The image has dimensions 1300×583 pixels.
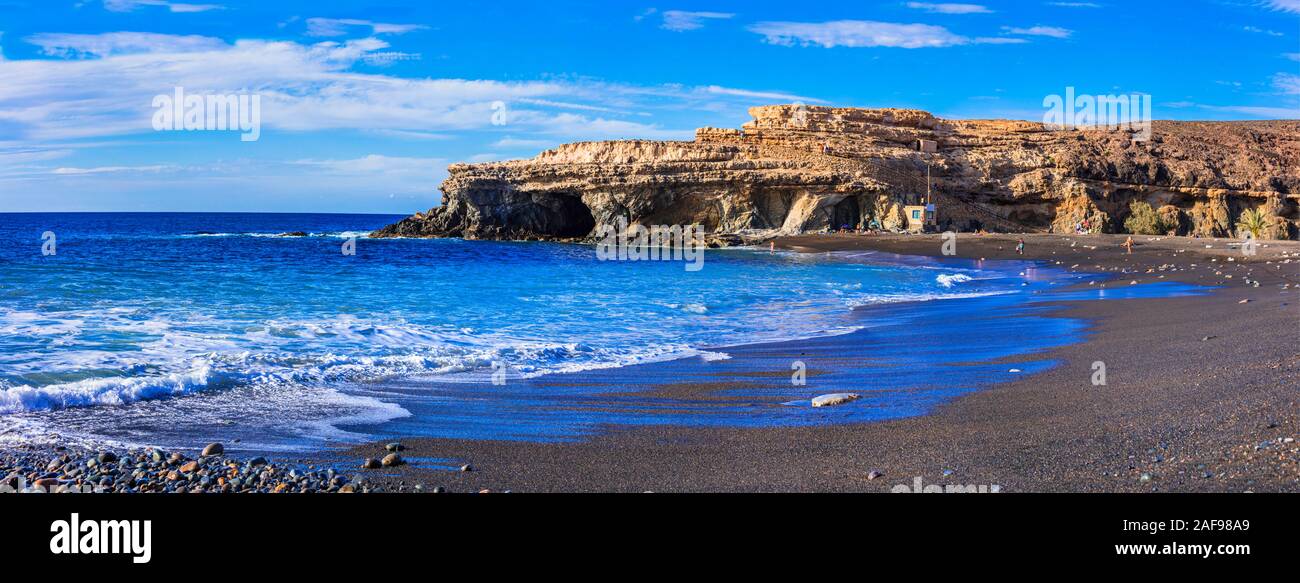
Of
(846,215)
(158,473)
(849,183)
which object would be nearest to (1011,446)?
(158,473)

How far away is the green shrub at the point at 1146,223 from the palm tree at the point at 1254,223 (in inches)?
143

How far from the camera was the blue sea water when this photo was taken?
7316 mm

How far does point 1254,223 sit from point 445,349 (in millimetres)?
47594

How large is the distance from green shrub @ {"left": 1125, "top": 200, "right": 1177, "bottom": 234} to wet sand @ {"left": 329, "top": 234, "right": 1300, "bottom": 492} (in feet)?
152

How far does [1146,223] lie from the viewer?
50.5 metres

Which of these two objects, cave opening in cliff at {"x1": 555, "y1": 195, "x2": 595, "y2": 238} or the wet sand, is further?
cave opening in cliff at {"x1": 555, "y1": 195, "x2": 595, "y2": 238}

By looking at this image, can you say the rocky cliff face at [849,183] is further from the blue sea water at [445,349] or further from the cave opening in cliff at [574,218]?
the blue sea water at [445,349]

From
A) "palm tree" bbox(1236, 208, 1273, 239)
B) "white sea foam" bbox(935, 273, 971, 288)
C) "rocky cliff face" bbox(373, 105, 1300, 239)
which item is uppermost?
"rocky cliff face" bbox(373, 105, 1300, 239)

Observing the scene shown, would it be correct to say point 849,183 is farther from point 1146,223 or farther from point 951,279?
point 951,279

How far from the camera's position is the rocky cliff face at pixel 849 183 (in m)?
53.0

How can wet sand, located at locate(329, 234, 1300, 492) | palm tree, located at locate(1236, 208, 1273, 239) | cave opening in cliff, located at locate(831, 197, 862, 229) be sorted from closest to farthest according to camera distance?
wet sand, located at locate(329, 234, 1300, 492) < palm tree, located at locate(1236, 208, 1273, 239) < cave opening in cliff, located at locate(831, 197, 862, 229)

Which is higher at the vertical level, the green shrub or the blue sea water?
the green shrub

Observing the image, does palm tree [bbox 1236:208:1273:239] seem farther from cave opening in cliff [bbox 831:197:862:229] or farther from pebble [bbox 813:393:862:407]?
pebble [bbox 813:393:862:407]

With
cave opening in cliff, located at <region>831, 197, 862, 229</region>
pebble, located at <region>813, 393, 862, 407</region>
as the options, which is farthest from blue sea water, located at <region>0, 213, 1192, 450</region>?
cave opening in cliff, located at <region>831, 197, 862, 229</region>
